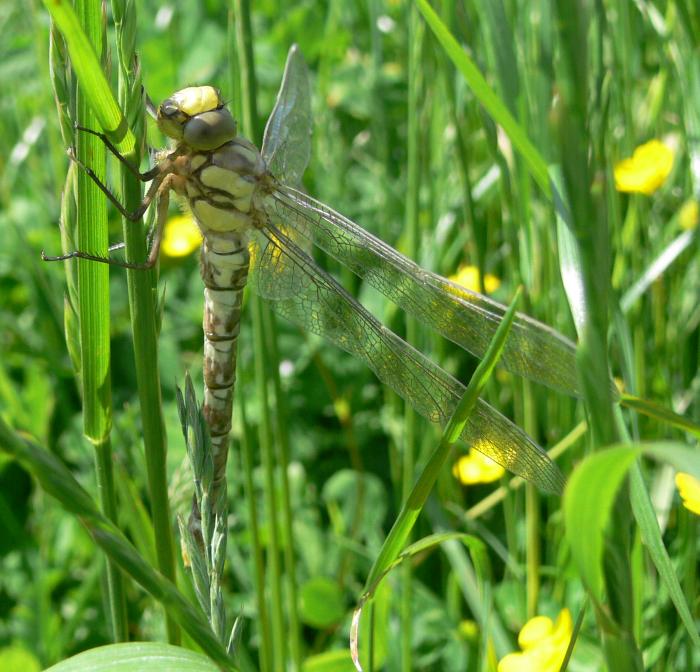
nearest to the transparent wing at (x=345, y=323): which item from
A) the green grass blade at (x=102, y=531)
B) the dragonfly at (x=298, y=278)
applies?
the dragonfly at (x=298, y=278)

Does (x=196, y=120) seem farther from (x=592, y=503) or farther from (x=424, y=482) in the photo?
(x=592, y=503)

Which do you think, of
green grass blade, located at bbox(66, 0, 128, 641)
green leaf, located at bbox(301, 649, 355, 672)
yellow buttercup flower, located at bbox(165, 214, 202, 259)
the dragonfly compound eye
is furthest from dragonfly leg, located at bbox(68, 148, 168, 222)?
yellow buttercup flower, located at bbox(165, 214, 202, 259)

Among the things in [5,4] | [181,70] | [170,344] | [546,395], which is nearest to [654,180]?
[546,395]

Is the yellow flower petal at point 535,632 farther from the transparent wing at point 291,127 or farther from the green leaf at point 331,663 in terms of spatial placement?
the transparent wing at point 291,127

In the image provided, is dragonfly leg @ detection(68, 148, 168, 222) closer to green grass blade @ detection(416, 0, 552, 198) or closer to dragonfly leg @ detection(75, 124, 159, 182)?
dragonfly leg @ detection(75, 124, 159, 182)

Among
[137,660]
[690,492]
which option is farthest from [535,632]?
[137,660]

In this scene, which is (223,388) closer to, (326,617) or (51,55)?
(51,55)
